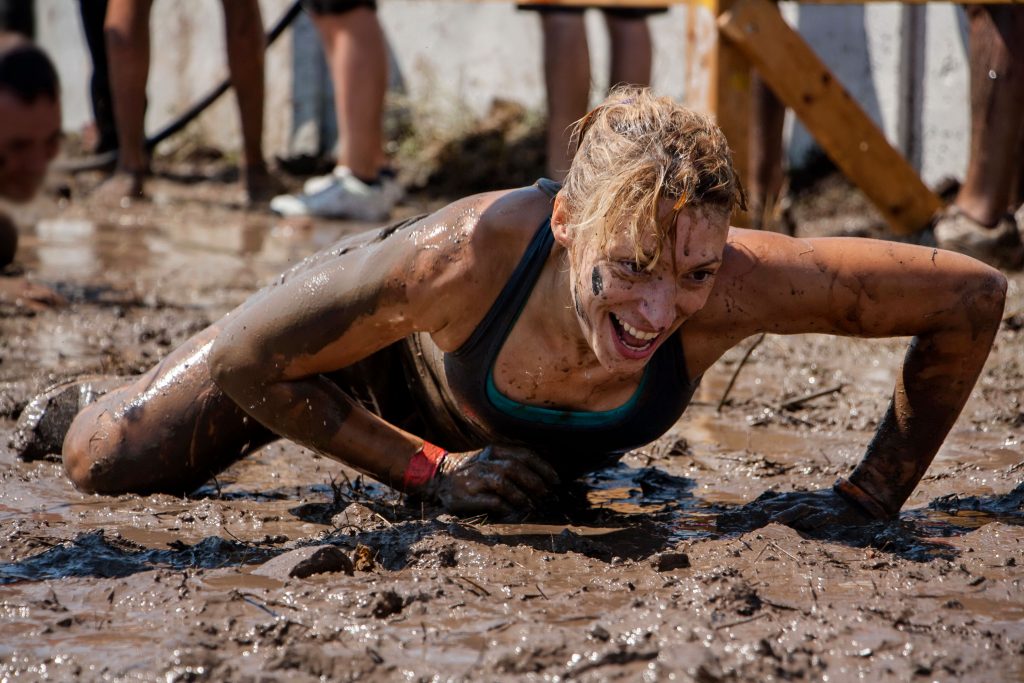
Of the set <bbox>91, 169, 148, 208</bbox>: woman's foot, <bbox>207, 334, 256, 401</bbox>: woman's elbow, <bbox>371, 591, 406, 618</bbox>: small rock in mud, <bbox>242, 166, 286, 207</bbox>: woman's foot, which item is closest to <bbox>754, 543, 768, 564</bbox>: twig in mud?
<bbox>371, 591, 406, 618</bbox>: small rock in mud

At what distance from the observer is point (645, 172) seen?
2.52 meters

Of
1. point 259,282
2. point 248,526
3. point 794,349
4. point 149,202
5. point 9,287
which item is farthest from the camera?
point 149,202

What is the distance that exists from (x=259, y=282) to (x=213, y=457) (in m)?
2.41

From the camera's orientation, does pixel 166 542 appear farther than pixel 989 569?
Yes

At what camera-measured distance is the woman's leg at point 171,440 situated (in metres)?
3.37

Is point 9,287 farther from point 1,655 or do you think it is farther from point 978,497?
point 978,497

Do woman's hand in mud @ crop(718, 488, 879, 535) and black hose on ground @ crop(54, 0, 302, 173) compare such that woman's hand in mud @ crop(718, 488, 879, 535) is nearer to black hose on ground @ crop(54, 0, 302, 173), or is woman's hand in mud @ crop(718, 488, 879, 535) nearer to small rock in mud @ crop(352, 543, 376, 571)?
small rock in mud @ crop(352, 543, 376, 571)

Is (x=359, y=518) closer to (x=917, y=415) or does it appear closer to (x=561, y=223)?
(x=561, y=223)

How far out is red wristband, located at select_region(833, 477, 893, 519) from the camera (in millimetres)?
2988

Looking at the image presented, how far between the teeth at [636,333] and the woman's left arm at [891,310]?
28cm

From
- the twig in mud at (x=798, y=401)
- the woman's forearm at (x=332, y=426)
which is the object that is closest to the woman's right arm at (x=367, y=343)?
the woman's forearm at (x=332, y=426)

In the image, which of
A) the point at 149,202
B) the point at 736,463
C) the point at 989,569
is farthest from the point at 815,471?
the point at 149,202

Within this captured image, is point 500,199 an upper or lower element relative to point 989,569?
upper

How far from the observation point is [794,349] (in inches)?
186
